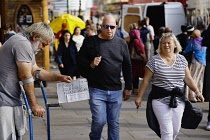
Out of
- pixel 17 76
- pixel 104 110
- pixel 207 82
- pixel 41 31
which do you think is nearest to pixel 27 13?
pixel 207 82

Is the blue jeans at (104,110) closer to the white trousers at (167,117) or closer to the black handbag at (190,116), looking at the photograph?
the white trousers at (167,117)

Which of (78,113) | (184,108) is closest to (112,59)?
(184,108)

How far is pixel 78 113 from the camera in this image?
40.8 ft

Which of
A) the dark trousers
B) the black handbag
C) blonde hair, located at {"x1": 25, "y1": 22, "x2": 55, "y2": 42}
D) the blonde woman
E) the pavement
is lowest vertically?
the pavement

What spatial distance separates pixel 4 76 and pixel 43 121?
5066 mm

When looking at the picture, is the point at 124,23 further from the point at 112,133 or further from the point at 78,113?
the point at 112,133

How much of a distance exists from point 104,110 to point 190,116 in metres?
1.10

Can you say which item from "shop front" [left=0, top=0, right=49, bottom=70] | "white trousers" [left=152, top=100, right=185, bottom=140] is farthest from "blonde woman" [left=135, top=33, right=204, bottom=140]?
"shop front" [left=0, top=0, right=49, bottom=70]

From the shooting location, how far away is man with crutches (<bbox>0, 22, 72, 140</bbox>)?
6168 millimetres

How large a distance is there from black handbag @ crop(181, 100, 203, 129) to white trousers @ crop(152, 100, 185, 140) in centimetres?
15

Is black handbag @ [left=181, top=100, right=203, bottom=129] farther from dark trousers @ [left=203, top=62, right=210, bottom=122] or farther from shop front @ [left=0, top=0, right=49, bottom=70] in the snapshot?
shop front @ [left=0, top=0, right=49, bottom=70]

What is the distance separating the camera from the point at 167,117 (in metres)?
7.83

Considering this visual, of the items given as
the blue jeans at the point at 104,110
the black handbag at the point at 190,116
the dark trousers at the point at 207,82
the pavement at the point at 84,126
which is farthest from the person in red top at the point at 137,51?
the blue jeans at the point at 104,110

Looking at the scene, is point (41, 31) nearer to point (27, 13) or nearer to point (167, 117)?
point (167, 117)
